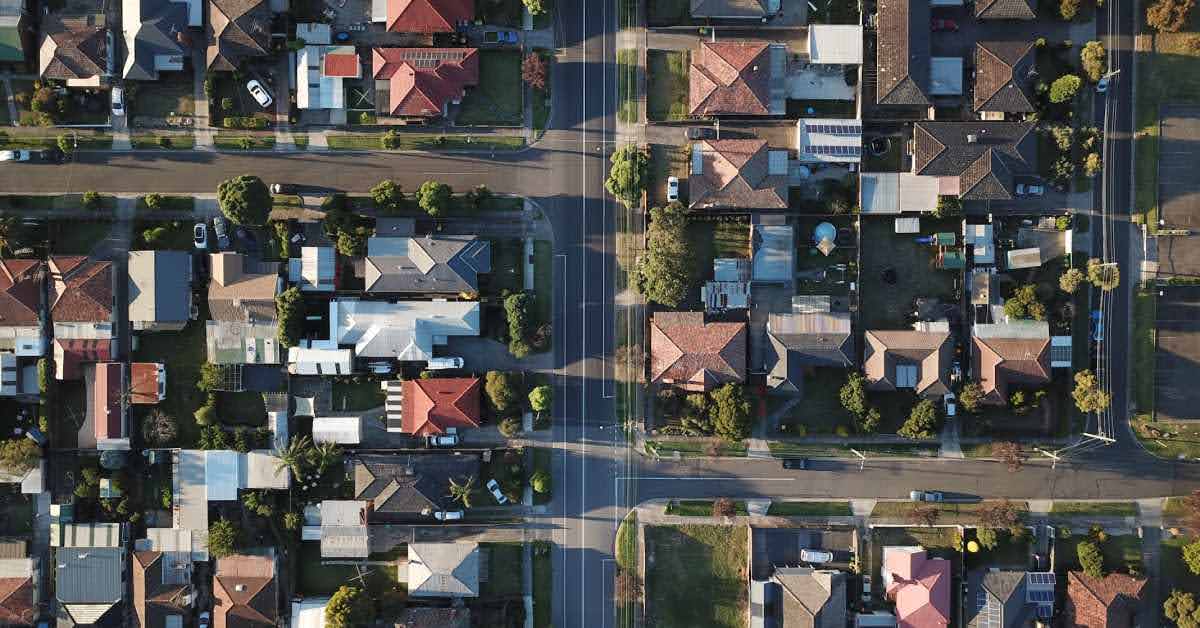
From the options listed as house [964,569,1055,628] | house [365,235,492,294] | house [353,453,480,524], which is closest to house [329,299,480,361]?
house [365,235,492,294]

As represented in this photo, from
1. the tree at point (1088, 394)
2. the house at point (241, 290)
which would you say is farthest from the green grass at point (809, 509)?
the house at point (241, 290)

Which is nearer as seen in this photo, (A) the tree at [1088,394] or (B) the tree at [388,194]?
(A) the tree at [1088,394]

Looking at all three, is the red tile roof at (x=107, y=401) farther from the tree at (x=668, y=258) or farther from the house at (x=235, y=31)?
the tree at (x=668, y=258)

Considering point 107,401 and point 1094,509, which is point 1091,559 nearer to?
point 1094,509

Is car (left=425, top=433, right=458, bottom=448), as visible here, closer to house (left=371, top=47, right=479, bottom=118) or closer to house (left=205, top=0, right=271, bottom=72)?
house (left=371, top=47, right=479, bottom=118)

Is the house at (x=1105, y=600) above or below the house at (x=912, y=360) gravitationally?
below
